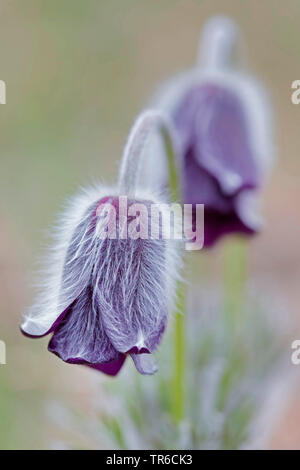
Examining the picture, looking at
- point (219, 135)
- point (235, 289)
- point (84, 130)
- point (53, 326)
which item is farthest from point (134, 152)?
point (84, 130)

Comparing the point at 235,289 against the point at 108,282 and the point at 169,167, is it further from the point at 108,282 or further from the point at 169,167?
the point at 108,282

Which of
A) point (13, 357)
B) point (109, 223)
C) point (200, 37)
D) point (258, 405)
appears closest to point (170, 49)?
point (200, 37)

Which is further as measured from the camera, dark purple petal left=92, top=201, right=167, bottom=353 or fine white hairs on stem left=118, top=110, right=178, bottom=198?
fine white hairs on stem left=118, top=110, right=178, bottom=198

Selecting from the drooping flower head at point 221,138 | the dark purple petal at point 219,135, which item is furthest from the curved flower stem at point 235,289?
the dark purple petal at point 219,135

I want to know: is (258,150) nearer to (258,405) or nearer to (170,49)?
(258,405)

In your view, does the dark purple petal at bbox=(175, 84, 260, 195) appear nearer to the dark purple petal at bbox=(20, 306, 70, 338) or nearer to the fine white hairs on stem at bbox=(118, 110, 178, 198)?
the fine white hairs on stem at bbox=(118, 110, 178, 198)

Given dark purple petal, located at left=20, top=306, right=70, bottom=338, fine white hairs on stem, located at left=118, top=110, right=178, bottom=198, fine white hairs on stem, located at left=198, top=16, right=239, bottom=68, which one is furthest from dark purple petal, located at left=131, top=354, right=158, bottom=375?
fine white hairs on stem, located at left=198, top=16, right=239, bottom=68
